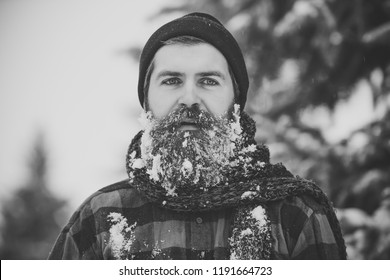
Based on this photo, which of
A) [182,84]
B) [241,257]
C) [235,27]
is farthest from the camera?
[235,27]

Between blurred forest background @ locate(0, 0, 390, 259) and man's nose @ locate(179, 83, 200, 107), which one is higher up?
blurred forest background @ locate(0, 0, 390, 259)

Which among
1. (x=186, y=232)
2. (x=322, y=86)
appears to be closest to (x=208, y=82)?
(x=186, y=232)

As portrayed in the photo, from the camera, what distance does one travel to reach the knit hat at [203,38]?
1772 mm

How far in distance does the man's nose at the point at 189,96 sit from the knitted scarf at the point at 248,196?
0.25m

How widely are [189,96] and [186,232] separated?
1.48 feet

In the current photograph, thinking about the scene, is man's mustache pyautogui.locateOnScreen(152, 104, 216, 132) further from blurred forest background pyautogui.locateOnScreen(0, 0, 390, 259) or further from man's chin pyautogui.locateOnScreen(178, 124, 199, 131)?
blurred forest background pyautogui.locateOnScreen(0, 0, 390, 259)

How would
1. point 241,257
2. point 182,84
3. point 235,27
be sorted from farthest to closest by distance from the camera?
1. point 235,27
2. point 182,84
3. point 241,257

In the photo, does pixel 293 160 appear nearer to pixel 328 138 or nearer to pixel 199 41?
pixel 328 138

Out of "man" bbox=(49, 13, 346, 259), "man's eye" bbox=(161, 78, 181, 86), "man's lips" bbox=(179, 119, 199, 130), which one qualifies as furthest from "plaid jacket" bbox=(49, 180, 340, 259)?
"man's eye" bbox=(161, 78, 181, 86)

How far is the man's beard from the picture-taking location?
1.69 m

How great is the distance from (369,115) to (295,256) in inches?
67.4

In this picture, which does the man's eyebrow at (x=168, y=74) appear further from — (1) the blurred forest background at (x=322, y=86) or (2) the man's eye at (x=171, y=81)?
(1) the blurred forest background at (x=322, y=86)

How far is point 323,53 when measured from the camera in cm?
308
